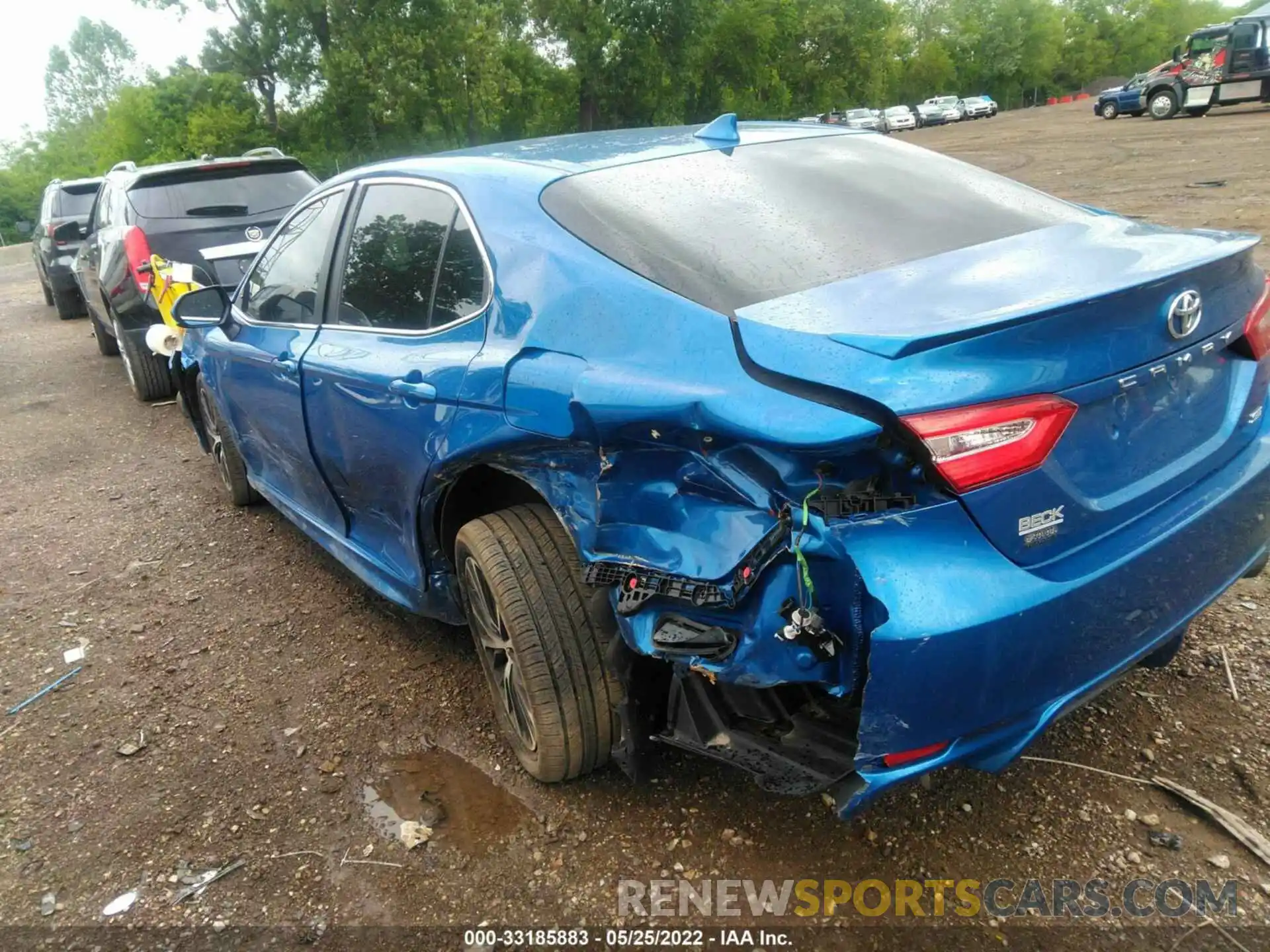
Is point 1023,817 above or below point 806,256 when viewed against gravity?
below

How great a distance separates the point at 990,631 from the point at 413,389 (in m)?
1.68

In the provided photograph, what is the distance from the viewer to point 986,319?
1.72 metres

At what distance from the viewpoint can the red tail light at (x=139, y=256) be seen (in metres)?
6.56

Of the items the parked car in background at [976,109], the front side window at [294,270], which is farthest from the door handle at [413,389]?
the parked car in background at [976,109]

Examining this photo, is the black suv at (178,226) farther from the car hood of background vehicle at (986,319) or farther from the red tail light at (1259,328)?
the red tail light at (1259,328)

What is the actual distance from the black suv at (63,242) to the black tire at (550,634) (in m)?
12.1

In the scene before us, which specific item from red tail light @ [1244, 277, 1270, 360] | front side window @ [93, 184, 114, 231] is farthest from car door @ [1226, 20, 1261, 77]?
red tail light @ [1244, 277, 1270, 360]

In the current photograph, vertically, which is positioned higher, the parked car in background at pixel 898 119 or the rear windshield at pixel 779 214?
the rear windshield at pixel 779 214

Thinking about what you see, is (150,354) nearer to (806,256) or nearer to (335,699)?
(335,699)

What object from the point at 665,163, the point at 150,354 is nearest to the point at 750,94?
the point at 150,354

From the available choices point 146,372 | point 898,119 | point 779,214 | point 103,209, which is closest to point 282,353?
point 779,214

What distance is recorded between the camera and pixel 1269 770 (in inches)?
94.3

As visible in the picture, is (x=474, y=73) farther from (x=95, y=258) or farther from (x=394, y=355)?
(x=394, y=355)

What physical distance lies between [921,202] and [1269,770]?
1.76m
